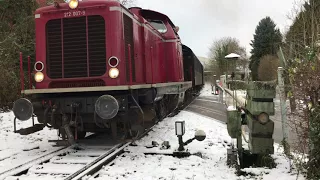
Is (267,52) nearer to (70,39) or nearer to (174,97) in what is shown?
(174,97)

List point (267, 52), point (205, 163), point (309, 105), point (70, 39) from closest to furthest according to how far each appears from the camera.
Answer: point (309, 105)
point (205, 163)
point (70, 39)
point (267, 52)

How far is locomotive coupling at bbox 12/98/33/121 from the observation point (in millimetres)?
5730

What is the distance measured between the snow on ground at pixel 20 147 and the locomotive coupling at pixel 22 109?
2.57 feet

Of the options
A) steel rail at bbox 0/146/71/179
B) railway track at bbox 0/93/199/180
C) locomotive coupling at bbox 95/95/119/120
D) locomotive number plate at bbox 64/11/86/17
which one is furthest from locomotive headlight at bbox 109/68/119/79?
steel rail at bbox 0/146/71/179

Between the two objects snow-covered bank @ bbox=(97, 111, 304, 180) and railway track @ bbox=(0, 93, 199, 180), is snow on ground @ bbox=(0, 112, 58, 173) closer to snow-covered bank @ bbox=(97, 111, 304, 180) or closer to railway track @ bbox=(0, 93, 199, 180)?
railway track @ bbox=(0, 93, 199, 180)

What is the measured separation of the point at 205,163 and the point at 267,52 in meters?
42.6

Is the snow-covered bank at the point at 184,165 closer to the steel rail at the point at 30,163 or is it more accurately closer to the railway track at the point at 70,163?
the railway track at the point at 70,163

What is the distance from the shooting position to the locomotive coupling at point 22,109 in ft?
18.8

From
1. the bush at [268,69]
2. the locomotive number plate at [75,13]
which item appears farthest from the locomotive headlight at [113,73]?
the bush at [268,69]

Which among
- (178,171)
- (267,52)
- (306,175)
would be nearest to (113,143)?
(178,171)

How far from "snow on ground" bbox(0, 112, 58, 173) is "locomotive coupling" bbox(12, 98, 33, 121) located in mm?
784

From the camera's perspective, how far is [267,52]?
44.4m

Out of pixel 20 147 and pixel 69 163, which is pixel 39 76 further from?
pixel 69 163

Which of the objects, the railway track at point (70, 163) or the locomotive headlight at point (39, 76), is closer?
the railway track at point (70, 163)
